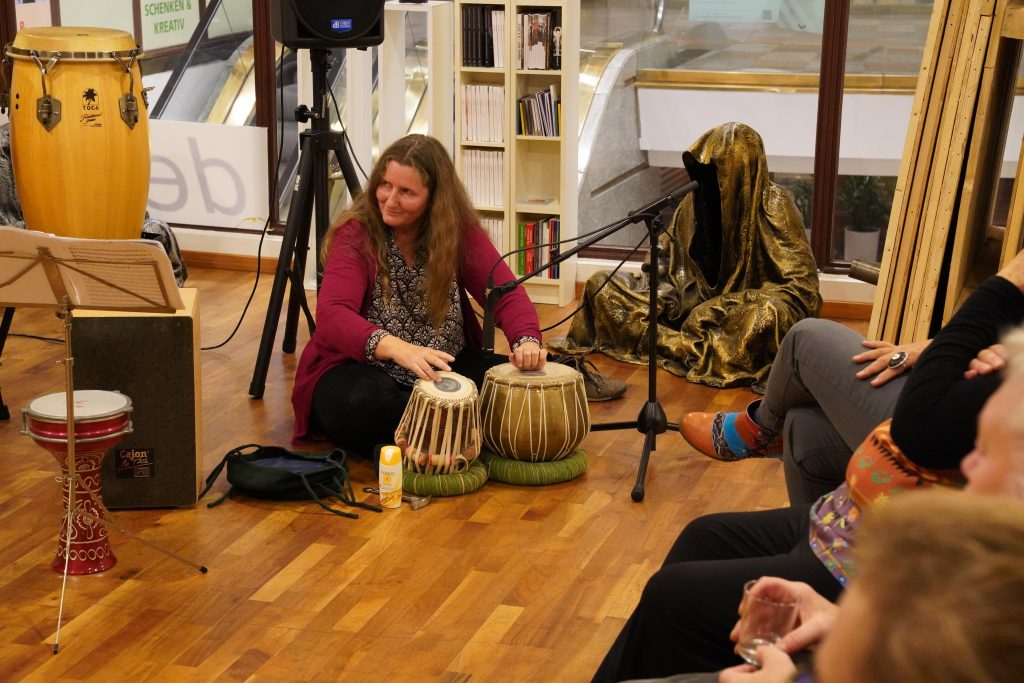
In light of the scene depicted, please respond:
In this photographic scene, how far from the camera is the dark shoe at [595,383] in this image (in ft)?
14.4

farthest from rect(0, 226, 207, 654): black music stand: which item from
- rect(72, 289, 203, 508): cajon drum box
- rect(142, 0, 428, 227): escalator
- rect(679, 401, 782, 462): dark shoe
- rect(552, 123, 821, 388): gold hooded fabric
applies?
rect(142, 0, 428, 227): escalator

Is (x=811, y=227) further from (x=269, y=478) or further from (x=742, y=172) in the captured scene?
(x=269, y=478)

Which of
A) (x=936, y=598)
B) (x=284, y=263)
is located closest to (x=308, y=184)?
(x=284, y=263)

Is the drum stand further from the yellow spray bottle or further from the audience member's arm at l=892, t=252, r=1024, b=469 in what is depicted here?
the audience member's arm at l=892, t=252, r=1024, b=469

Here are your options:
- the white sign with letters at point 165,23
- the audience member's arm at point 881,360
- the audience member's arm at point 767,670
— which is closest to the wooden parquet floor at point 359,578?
the audience member's arm at point 881,360

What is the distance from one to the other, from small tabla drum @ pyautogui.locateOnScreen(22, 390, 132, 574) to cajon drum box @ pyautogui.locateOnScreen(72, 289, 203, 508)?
0.77ft

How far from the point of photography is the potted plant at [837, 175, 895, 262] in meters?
5.56

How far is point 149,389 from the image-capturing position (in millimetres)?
3359

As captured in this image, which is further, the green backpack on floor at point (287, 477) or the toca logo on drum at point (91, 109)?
the toca logo on drum at point (91, 109)

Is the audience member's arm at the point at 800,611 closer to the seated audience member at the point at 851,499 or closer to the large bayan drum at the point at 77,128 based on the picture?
the seated audience member at the point at 851,499

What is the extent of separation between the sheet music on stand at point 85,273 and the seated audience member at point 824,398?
1320mm

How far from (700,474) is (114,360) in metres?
1.64

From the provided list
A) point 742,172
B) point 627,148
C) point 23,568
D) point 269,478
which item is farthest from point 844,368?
point 627,148

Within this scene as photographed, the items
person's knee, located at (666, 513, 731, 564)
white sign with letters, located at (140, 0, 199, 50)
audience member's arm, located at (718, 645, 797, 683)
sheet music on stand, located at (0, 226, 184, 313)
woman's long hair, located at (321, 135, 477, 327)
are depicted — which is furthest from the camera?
white sign with letters, located at (140, 0, 199, 50)
